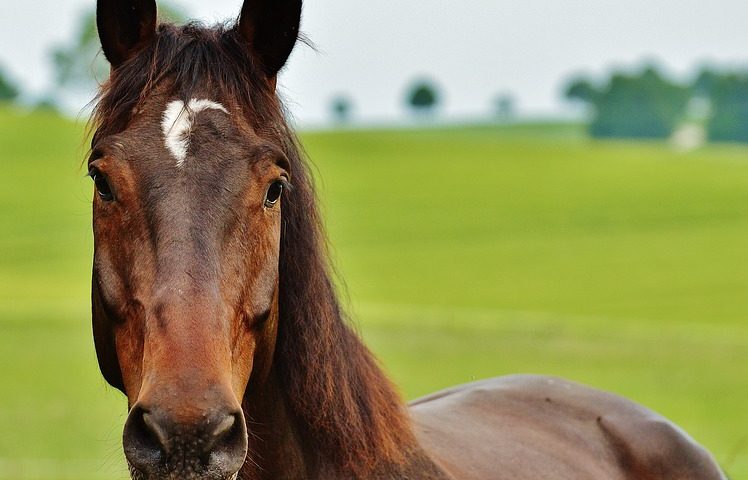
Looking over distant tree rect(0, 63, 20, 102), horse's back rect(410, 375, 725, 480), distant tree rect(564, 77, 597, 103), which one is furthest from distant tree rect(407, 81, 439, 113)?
horse's back rect(410, 375, 725, 480)

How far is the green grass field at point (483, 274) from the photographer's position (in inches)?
912

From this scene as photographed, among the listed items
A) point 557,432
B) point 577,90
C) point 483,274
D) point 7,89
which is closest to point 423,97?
point 577,90

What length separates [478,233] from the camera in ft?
160

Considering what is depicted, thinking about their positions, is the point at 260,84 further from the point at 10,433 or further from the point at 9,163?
the point at 9,163

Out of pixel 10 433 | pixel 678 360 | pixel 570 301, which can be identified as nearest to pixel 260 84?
pixel 10 433

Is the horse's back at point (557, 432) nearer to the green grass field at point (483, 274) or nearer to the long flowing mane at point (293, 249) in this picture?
the long flowing mane at point (293, 249)

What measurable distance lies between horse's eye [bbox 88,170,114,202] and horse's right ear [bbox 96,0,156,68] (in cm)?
55

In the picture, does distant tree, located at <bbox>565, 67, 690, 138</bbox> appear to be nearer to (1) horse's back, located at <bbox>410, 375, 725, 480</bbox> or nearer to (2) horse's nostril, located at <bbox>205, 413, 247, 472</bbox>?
(1) horse's back, located at <bbox>410, 375, 725, 480</bbox>

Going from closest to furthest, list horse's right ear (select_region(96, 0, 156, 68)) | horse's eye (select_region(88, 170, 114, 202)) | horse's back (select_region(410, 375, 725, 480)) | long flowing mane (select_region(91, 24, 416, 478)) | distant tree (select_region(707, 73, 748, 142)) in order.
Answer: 1. horse's eye (select_region(88, 170, 114, 202))
2. long flowing mane (select_region(91, 24, 416, 478))
3. horse's right ear (select_region(96, 0, 156, 68))
4. horse's back (select_region(410, 375, 725, 480))
5. distant tree (select_region(707, 73, 748, 142))

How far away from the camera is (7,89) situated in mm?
96312

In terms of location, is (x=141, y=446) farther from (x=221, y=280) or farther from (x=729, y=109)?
(x=729, y=109)

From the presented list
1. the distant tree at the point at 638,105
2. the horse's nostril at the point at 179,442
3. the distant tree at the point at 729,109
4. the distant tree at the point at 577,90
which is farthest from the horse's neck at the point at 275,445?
the distant tree at the point at 577,90

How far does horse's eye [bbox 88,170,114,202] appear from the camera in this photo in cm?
335

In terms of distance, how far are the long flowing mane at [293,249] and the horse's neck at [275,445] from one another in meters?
0.02
